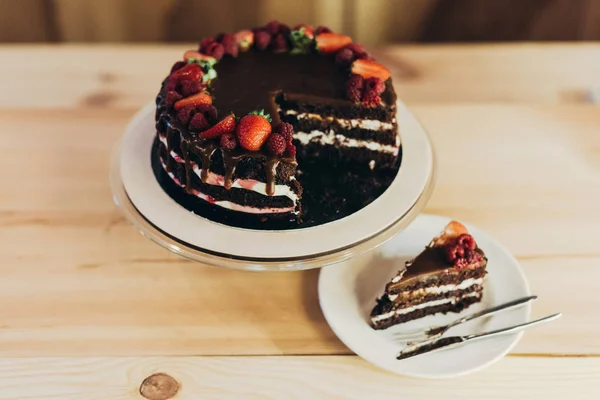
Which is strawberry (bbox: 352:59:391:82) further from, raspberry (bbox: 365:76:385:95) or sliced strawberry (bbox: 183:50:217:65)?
sliced strawberry (bbox: 183:50:217:65)

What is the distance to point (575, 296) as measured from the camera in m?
1.82

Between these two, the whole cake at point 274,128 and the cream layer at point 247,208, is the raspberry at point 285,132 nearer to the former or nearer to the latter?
the whole cake at point 274,128

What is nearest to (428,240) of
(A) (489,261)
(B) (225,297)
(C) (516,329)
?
(A) (489,261)

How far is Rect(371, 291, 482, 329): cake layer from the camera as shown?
1.68 m

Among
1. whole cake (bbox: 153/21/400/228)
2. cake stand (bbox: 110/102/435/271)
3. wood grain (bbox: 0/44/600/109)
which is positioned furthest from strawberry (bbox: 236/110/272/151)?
wood grain (bbox: 0/44/600/109)

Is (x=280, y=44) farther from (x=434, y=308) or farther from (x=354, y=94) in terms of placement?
(x=434, y=308)

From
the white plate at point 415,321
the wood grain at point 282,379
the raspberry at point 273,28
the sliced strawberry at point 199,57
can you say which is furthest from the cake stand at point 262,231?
the raspberry at point 273,28

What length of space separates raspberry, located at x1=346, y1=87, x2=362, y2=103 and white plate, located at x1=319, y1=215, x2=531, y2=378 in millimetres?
417

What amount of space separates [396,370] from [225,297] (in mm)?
539

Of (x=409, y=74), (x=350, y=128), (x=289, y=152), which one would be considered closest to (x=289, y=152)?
(x=289, y=152)

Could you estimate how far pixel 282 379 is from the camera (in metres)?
1.60

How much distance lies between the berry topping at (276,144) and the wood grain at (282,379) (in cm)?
54

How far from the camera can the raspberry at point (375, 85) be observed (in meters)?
1.99

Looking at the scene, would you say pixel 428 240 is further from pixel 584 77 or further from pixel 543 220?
pixel 584 77
